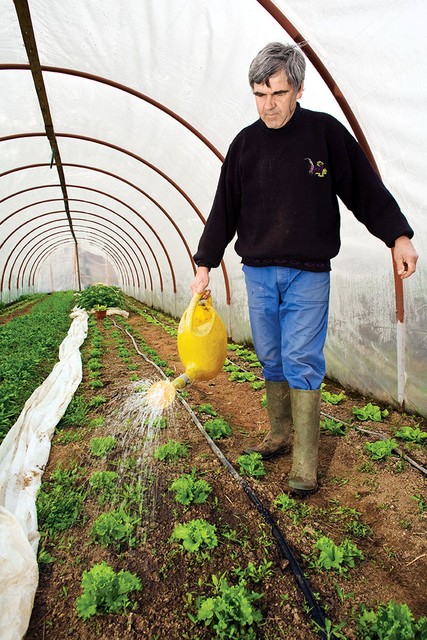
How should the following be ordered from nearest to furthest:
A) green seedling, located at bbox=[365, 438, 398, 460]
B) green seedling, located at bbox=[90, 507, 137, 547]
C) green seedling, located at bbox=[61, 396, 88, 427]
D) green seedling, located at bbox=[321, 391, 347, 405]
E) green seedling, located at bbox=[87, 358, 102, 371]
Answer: green seedling, located at bbox=[90, 507, 137, 547] → green seedling, located at bbox=[365, 438, 398, 460] → green seedling, located at bbox=[61, 396, 88, 427] → green seedling, located at bbox=[321, 391, 347, 405] → green seedling, located at bbox=[87, 358, 102, 371]

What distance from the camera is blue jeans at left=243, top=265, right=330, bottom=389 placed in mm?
→ 2336

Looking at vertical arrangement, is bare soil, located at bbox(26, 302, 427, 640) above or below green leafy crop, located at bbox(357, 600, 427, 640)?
below

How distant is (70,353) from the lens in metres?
6.19

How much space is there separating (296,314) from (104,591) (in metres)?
1.55

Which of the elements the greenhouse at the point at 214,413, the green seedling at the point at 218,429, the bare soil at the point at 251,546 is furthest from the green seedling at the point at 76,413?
the green seedling at the point at 218,429

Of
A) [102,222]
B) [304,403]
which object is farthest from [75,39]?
[102,222]

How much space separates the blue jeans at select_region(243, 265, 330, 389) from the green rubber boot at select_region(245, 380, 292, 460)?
10.2 inches

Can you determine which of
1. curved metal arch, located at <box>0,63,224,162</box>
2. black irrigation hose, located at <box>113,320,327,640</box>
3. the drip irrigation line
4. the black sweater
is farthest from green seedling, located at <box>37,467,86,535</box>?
curved metal arch, located at <box>0,63,224,162</box>

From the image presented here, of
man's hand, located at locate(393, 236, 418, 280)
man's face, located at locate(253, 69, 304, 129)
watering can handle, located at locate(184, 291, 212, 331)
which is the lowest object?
watering can handle, located at locate(184, 291, 212, 331)

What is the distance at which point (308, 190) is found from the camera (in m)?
2.29

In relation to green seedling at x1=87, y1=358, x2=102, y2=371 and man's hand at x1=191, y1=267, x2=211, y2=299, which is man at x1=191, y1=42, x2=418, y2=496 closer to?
man's hand at x1=191, y1=267, x2=211, y2=299

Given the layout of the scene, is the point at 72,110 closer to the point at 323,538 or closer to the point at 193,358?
the point at 193,358

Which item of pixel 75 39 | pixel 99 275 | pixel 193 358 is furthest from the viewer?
pixel 99 275

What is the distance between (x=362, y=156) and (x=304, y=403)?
1.36m
